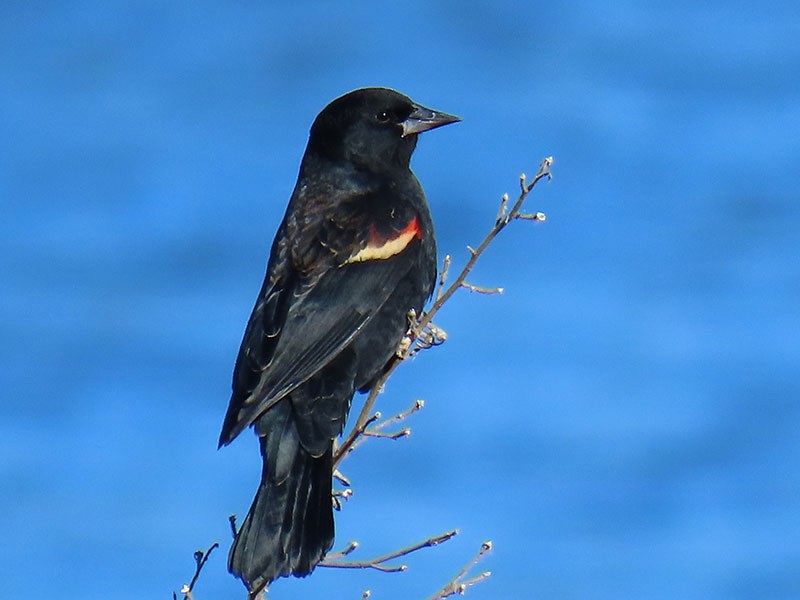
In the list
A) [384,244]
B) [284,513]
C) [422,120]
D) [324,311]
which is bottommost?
[284,513]

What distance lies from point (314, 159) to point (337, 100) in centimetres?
22

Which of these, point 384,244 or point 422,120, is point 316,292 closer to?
point 384,244

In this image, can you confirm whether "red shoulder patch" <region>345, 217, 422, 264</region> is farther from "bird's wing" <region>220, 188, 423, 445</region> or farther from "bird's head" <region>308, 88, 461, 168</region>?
"bird's head" <region>308, 88, 461, 168</region>

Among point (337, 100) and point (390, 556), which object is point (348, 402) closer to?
point (390, 556)

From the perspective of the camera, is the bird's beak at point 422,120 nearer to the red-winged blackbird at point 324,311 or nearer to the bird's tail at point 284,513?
the red-winged blackbird at point 324,311

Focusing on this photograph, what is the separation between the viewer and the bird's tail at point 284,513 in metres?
3.09

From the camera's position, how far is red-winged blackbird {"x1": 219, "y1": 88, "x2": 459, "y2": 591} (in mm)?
3182

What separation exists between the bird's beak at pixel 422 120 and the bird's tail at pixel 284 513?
1.07 metres

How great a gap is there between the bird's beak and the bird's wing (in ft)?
1.10

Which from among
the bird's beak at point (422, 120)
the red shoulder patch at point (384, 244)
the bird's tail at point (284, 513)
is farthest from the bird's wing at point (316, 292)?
the bird's beak at point (422, 120)

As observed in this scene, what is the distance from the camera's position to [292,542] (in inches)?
124

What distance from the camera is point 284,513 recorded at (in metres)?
3.21

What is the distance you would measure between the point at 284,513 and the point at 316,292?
62 cm

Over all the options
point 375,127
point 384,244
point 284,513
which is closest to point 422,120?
point 375,127
